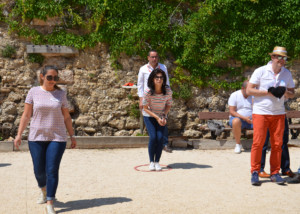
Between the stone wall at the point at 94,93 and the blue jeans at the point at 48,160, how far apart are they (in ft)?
16.5

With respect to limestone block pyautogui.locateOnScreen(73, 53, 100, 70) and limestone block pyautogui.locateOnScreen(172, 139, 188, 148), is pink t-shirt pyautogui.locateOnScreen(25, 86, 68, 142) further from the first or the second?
limestone block pyautogui.locateOnScreen(73, 53, 100, 70)

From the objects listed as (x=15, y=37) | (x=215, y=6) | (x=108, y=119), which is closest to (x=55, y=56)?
(x=15, y=37)

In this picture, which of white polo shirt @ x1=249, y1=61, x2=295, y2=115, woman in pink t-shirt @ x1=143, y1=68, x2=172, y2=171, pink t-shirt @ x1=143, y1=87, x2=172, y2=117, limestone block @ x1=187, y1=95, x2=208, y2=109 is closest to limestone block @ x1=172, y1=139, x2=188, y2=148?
limestone block @ x1=187, y1=95, x2=208, y2=109

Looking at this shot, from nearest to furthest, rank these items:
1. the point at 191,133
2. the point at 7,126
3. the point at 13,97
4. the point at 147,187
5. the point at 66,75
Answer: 1. the point at 147,187
2. the point at 7,126
3. the point at 13,97
4. the point at 66,75
5. the point at 191,133

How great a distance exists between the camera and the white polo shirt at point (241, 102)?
25.4 ft

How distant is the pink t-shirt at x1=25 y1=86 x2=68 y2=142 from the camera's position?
4000 millimetres

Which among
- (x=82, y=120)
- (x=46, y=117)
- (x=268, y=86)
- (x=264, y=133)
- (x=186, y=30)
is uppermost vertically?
(x=186, y=30)

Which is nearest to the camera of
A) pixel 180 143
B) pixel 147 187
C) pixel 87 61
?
pixel 147 187

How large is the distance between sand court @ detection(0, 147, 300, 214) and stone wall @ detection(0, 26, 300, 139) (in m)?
1.84

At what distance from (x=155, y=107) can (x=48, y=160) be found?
7.81 ft

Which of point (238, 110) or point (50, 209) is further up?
point (238, 110)

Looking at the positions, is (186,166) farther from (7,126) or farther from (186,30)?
(7,126)

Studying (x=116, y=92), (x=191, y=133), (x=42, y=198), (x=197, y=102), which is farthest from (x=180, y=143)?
(x=42, y=198)

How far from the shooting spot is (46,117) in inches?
159
